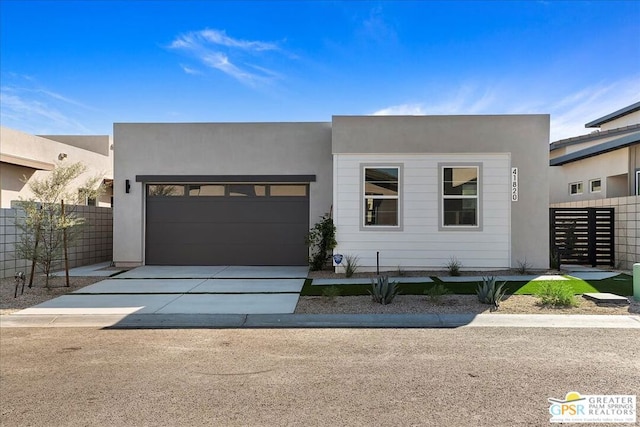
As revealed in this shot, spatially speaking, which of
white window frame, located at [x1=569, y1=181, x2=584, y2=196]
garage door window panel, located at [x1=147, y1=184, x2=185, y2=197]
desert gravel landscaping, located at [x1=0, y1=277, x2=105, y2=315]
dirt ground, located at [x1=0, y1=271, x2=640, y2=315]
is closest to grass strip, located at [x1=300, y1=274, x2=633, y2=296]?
dirt ground, located at [x1=0, y1=271, x2=640, y2=315]

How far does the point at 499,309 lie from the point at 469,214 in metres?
4.78

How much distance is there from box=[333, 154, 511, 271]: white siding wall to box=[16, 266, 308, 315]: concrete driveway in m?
2.11

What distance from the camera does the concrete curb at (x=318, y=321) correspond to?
23.6 ft

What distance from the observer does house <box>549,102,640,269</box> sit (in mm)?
13383

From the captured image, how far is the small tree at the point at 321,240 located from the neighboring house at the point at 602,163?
11118 millimetres

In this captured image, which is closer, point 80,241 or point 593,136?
point 80,241

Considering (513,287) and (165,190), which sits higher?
(165,190)

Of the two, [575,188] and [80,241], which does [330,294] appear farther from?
[575,188]

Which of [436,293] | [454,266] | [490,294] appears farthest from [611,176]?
[436,293]

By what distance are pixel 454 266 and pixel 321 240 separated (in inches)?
155

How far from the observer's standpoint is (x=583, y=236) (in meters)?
13.9

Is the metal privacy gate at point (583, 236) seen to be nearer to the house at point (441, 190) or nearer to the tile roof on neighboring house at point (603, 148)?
the house at point (441, 190)

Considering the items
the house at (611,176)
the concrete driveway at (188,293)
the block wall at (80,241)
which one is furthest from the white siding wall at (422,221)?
the block wall at (80,241)

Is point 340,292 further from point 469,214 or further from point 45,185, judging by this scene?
point 45,185
